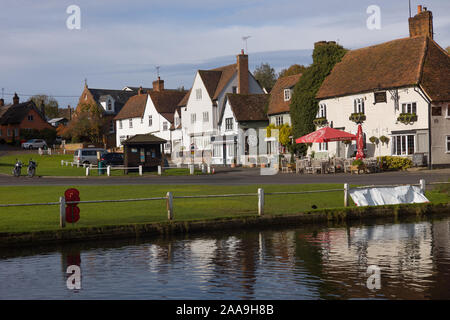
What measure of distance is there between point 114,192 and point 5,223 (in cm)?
1144

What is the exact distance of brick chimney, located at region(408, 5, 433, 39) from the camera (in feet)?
162

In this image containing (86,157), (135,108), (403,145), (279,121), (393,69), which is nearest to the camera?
(403,145)

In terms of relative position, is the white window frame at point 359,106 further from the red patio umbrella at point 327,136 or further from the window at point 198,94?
the window at point 198,94

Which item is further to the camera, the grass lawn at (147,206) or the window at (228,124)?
the window at (228,124)

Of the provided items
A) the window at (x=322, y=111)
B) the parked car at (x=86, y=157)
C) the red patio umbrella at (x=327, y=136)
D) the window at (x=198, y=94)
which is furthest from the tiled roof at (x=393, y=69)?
the parked car at (x=86, y=157)

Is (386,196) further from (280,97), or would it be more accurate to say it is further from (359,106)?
(280,97)

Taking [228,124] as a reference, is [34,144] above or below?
below

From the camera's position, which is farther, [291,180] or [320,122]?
[320,122]

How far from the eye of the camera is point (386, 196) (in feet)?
78.5

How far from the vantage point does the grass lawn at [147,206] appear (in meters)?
19.7

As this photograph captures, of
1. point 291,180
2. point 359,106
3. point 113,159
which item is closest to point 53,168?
point 113,159

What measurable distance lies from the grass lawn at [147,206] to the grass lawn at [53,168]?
18511mm

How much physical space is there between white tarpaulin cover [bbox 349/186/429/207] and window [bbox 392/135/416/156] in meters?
21.8

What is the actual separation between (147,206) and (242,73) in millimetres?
49122
